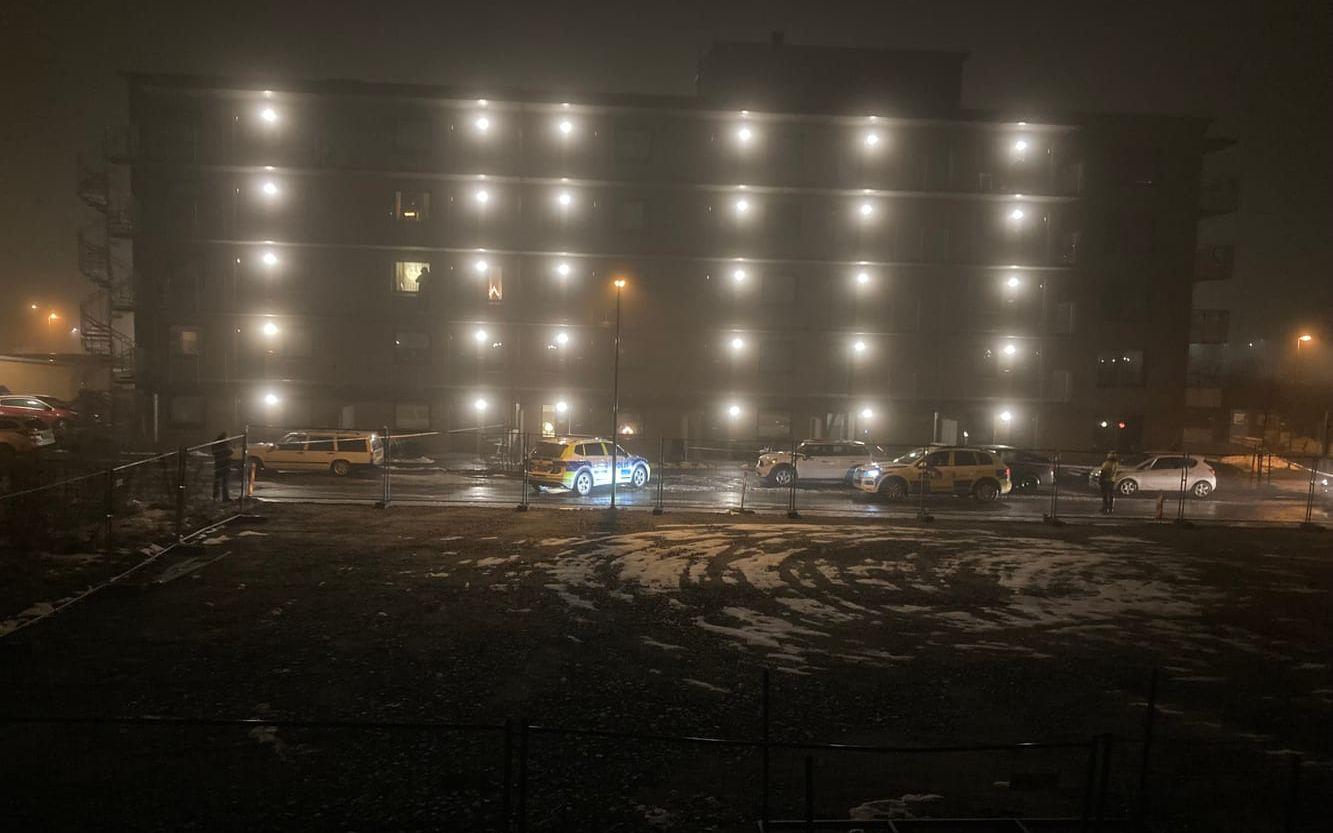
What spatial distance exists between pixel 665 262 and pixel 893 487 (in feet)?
58.3

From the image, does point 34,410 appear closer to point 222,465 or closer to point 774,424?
point 222,465

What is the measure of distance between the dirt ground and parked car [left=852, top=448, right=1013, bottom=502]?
328 inches

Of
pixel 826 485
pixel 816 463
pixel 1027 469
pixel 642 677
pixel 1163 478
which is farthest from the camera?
pixel 1027 469

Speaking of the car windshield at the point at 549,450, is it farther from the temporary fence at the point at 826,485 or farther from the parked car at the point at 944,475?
the parked car at the point at 944,475

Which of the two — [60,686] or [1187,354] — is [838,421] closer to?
[1187,354]

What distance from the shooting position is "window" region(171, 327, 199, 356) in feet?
120

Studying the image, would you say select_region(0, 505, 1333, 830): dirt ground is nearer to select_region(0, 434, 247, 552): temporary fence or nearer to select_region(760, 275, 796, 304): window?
select_region(0, 434, 247, 552): temporary fence

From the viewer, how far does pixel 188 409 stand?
36750 mm

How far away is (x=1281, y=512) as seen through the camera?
25.0m

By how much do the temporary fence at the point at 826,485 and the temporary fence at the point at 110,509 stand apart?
3.16m

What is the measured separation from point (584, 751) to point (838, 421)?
32.7 m

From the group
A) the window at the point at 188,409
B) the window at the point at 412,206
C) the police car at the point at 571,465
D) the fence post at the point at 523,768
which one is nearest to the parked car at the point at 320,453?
the police car at the point at 571,465

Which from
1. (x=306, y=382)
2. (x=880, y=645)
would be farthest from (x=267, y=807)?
(x=306, y=382)

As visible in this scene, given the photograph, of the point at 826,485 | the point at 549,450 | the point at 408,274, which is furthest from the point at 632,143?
the point at 826,485
